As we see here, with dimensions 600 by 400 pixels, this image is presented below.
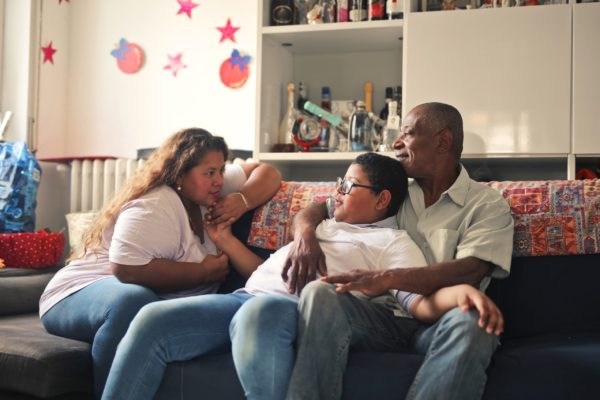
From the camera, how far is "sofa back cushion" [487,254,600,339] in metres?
2.00

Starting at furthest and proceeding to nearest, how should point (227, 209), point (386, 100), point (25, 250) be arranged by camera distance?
point (386, 100), point (25, 250), point (227, 209)

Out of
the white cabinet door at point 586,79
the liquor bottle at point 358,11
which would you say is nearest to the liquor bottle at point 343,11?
the liquor bottle at point 358,11

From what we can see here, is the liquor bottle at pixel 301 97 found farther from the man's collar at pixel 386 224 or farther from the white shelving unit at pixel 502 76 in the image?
the man's collar at pixel 386 224

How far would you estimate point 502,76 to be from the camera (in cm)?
311

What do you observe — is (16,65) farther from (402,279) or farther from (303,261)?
(402,279)

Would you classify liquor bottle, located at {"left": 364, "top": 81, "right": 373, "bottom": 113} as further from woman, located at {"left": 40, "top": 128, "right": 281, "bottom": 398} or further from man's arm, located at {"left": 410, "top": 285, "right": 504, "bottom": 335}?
man's arm, located at {"left": 410, "top": 285, "right": 504, "bottom": 335}

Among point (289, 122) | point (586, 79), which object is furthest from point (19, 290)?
point (586, 79)

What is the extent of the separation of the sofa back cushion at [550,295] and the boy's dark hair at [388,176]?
354 mm

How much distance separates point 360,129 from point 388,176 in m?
1.32

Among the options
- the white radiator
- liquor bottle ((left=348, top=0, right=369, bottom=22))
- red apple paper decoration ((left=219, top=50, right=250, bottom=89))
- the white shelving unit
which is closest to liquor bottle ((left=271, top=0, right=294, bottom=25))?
the white shelving unit

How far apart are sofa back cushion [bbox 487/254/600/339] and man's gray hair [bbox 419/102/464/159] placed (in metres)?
0.39

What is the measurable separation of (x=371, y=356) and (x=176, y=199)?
2.55 feet

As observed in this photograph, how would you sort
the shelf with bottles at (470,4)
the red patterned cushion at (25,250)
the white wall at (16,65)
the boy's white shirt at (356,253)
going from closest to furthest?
the boy's white shirt at (356,253)
the red patterned cushion at (25,250)
the shelf with bottles at (470,4)
the white wall at (16,65)

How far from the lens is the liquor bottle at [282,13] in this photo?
3.43m
